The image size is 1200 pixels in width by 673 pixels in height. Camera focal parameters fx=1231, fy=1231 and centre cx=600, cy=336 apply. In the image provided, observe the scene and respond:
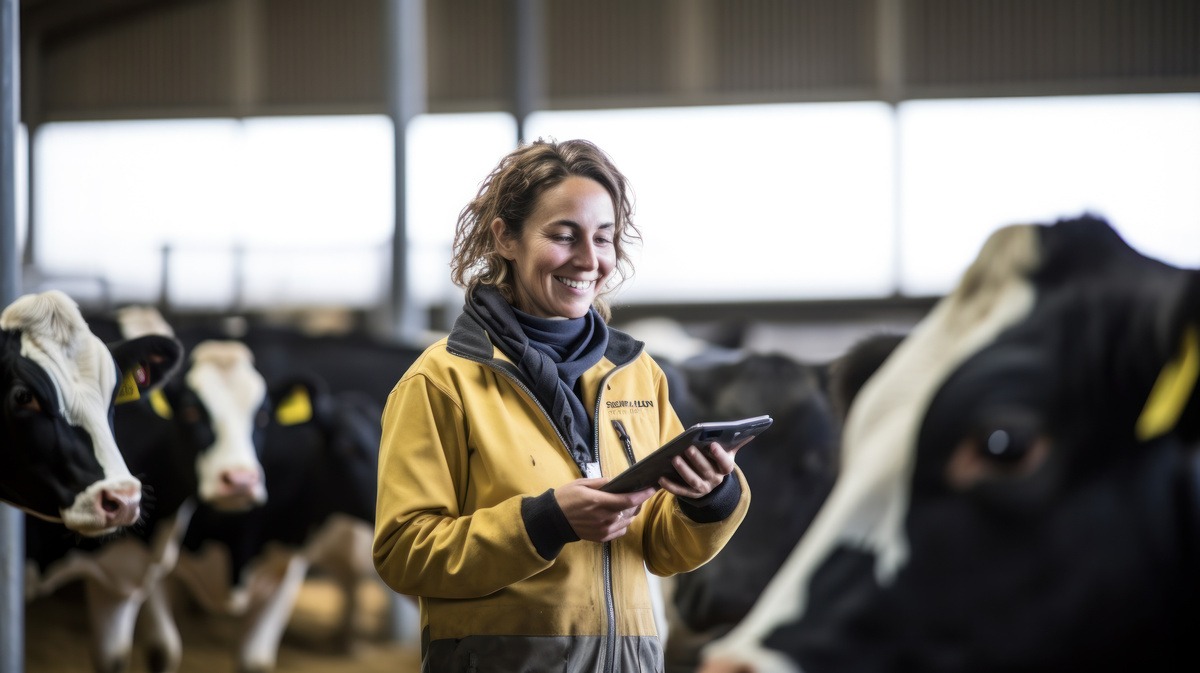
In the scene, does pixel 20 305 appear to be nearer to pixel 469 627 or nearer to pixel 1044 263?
pixel 469 627

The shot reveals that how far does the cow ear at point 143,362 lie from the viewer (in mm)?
2215

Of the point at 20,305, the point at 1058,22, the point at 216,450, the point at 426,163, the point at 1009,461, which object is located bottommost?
the point at 216,450

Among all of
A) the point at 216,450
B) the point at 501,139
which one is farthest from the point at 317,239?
the point at 216,450

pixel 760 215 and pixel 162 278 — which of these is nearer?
pixel 162 278

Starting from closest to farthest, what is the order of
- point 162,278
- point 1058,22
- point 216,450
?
point 216,450
point 162,278
point 1058,22

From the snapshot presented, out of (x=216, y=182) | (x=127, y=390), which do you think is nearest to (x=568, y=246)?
(x=127, y=390)

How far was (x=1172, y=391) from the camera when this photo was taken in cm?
109

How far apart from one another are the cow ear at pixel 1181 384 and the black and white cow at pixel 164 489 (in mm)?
1831

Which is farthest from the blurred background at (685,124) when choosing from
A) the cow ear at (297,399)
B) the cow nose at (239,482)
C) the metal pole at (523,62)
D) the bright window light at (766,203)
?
the cow nose at (239,482)

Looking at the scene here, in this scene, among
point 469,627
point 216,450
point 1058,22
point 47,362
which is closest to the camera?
point 469,627

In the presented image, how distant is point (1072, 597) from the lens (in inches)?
44.4

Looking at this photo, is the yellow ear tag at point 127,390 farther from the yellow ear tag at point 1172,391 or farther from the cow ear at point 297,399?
the yellow ear tag at point 1172,391

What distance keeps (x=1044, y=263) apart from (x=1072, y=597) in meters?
0.34

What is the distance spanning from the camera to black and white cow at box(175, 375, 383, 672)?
327 centimetres
